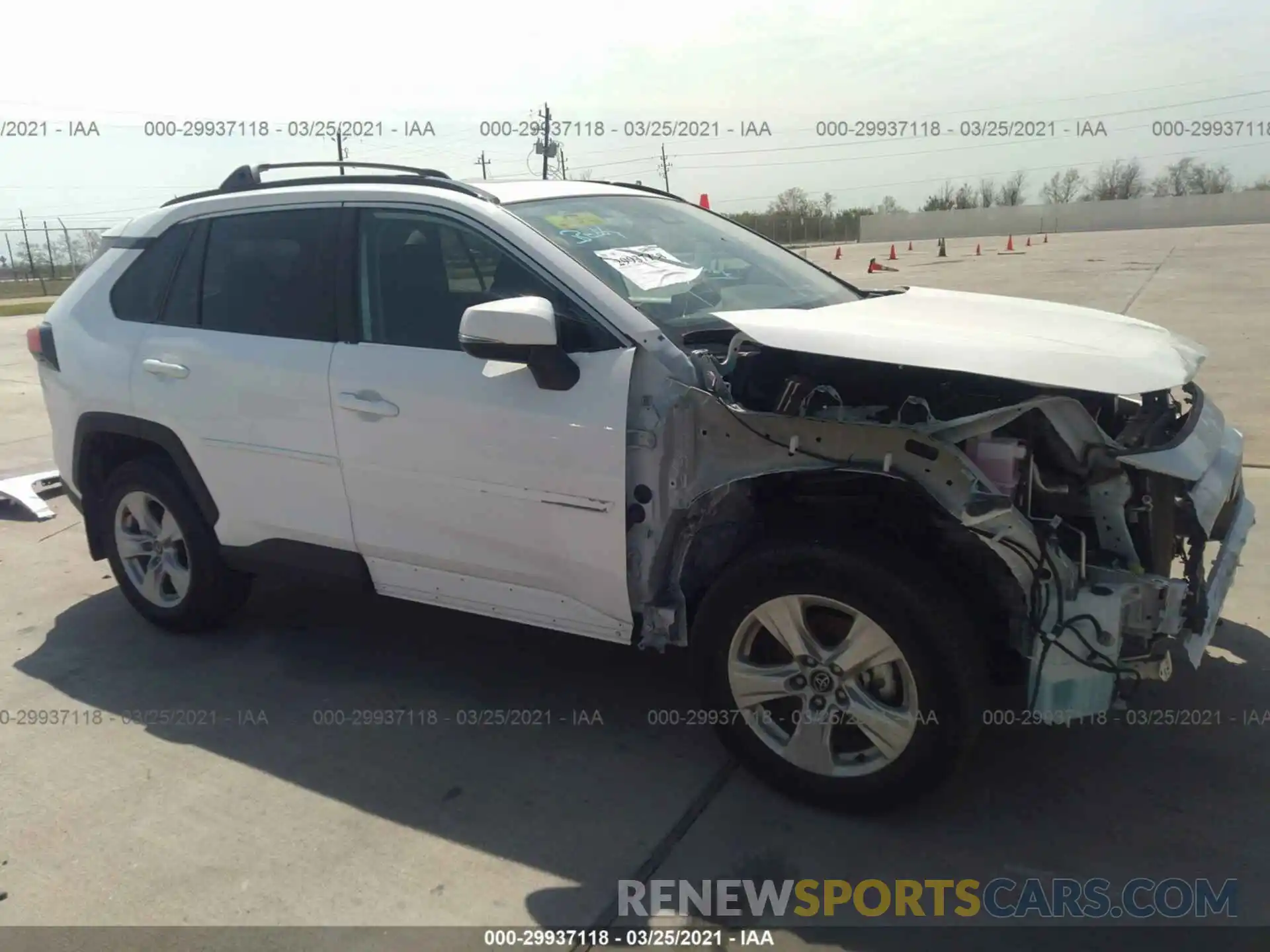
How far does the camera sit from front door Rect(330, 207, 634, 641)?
10.3 ft

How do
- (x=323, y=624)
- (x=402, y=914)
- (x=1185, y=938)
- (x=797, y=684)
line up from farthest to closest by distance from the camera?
(x=323, y=624) < (x=797, y=684) < (x=402, y=914) < (x=1185, y=938)

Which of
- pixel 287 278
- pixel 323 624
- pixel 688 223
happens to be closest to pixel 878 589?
pixel 688 223

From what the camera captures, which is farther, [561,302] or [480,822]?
[561,302]

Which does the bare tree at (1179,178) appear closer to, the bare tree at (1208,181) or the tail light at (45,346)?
the bare tree at (1208,181)

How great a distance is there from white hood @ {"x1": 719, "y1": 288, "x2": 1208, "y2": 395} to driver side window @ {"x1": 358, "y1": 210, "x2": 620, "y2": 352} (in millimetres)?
766

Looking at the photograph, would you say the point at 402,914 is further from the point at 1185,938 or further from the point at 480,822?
the point at 1185,938

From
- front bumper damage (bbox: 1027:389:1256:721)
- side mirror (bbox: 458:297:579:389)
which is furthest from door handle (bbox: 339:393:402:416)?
front bumper damage (bbox: 1027:389:1256:721)

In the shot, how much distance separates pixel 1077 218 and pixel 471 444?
197 ft

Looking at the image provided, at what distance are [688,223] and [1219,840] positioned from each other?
2838 millimetres

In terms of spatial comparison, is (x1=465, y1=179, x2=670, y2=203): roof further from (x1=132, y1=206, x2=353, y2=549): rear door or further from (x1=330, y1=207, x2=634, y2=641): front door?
(x1=132, y1=206, x2=353, y2=549): rear door

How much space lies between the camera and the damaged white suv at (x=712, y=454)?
2.77 metres

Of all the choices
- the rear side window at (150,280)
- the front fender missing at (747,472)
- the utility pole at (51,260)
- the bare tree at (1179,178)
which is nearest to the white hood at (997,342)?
the front fender missing at (747,472)

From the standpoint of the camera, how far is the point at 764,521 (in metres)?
3.16

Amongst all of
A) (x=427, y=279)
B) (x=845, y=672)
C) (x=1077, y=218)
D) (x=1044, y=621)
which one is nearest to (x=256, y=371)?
(x=427, y=279)
